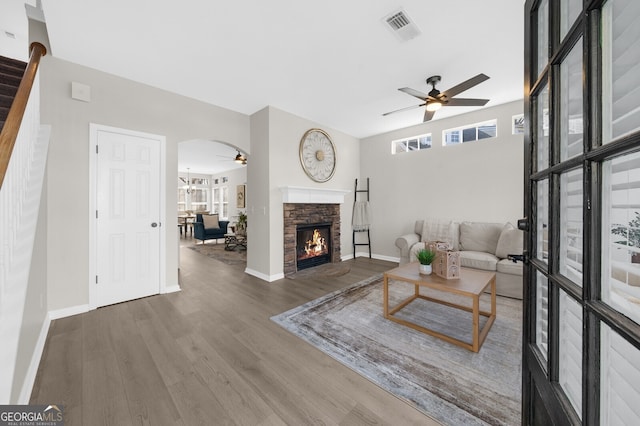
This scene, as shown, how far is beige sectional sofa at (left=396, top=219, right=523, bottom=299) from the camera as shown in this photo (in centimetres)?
321

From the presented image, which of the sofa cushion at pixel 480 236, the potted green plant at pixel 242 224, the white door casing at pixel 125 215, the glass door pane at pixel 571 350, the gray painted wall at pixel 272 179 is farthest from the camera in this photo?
the potted green plant at pixel 242 224

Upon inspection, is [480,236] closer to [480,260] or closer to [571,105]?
[480,260]

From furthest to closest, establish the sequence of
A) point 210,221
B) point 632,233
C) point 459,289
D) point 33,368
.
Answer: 1. point 210,221
2. point 459,289
3. point 33,368
4. point 632,233

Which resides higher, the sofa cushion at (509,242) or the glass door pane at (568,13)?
the glass door pane at (568,13)

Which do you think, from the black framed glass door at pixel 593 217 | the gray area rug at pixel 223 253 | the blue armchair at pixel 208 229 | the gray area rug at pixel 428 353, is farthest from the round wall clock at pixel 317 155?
the blue armchair at pixel 208 229

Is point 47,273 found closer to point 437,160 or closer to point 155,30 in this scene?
point 155,30

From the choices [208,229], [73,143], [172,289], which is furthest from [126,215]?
[208,229]

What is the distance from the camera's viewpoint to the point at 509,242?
346cm

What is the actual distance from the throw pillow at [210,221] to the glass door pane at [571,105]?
805 centimetres

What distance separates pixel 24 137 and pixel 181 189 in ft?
31.6

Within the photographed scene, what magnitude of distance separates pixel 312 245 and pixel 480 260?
2783mm

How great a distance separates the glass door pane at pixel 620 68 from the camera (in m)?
0.47

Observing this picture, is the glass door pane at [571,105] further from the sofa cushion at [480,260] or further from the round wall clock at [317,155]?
the round wall clock at [317,155]

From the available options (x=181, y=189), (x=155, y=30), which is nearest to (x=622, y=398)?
(x=155, y=30)
